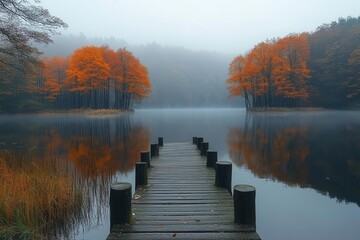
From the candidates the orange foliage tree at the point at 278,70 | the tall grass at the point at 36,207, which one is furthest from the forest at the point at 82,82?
the tall grass at the point at 36,207

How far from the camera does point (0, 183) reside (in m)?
6.57

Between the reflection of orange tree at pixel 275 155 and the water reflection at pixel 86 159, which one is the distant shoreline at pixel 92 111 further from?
the reflection of orange tree at pixel 275 155

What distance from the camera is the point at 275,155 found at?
50.6 ft

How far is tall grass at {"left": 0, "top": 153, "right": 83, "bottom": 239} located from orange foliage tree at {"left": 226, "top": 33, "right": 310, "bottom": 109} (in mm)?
47812

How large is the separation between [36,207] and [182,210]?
10.1ft

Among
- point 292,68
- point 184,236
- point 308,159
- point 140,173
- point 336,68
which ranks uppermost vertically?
point 336,68

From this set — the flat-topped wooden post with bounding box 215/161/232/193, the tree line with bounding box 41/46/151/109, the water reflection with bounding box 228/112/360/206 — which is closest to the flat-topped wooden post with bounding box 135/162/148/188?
the flat-topped wooden post with bounding box 215/161/232/193

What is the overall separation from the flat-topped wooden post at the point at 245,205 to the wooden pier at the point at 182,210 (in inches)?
4.8

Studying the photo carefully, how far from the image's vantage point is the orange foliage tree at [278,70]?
51.0m

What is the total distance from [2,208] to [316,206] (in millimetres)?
7941

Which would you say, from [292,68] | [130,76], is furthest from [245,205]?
[292,68]

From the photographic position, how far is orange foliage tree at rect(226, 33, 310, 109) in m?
51.0

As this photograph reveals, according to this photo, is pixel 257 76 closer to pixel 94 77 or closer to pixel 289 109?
pixel 289 109

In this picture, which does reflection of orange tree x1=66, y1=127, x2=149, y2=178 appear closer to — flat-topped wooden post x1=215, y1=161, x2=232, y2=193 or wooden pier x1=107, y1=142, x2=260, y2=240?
wooden pier x1=107, y1=142, x2=260, y2=240
